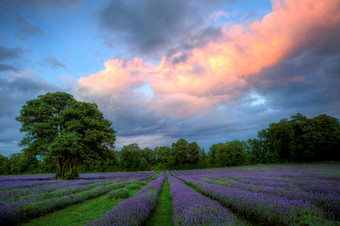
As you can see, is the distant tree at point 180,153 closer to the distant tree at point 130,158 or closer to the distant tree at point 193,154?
the distant tree at point 193,154

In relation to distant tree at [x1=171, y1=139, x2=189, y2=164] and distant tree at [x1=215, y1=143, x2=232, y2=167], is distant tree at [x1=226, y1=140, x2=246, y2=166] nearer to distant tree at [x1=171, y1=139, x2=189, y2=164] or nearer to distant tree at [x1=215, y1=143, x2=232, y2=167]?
distant tree at [x1=215, y1=143, x2=232, y2=167]

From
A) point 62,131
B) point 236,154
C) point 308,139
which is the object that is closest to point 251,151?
point 236,154

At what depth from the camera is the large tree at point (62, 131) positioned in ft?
53.8

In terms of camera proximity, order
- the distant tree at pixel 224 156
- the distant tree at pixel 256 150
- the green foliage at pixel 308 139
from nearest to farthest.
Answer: the green foliage at pixel 308 139, the distant tree at pixel 224 156, the distant tree at pixel 256 150

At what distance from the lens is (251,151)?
7512 cm

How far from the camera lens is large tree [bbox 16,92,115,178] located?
16391mm

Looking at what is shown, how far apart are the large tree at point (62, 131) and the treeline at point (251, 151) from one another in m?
1.46

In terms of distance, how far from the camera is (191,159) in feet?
198

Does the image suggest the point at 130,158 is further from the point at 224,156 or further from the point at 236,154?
the point at 236,154

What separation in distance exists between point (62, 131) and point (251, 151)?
81.6m

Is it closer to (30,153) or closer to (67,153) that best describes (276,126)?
(67,153)

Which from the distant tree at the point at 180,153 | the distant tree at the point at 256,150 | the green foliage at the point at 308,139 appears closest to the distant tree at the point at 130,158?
the distant tree at the point at 180,153

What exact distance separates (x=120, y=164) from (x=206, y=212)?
63.5 metres

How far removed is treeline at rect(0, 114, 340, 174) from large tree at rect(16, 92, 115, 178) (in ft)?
4.78
